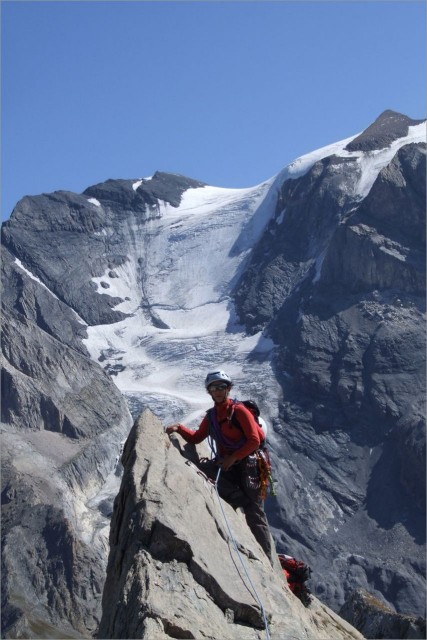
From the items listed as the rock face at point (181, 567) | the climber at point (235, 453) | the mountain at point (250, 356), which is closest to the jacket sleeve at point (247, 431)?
the climber at point (235, 453)

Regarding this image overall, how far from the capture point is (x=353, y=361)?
5915 inches

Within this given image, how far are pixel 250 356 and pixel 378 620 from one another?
451 feet

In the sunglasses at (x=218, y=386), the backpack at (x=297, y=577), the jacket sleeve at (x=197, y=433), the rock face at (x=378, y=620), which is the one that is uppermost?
the sunglasses at (x=218, y=386)

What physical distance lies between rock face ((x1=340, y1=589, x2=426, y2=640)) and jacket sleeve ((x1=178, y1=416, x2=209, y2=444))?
19.7 feet

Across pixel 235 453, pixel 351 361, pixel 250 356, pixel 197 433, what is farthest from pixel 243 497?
pixel 250 356

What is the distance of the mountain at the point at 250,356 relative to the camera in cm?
11575

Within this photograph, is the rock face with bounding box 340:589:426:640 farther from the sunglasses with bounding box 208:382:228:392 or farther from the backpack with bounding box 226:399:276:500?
the sunglasses with bounding box 208:382:228:392

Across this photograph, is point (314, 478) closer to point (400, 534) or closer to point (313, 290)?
point (400, 534)

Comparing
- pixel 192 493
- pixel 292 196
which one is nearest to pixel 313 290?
pixel 292 196

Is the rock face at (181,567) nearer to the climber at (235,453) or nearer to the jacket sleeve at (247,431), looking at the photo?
the climber at (235,453)

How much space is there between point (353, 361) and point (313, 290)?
641 inches

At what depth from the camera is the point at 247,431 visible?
15.3 meters

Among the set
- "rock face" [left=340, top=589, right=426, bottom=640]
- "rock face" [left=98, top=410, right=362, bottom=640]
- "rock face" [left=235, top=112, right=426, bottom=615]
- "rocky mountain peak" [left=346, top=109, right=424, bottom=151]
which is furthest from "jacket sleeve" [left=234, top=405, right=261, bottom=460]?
"rocky mountain peak" [left=346, top=109, right=424, bottom=151]

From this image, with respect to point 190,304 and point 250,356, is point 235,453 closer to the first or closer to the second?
point 250,356
